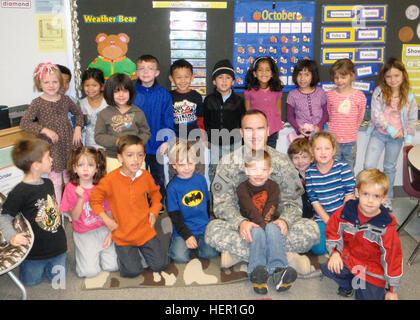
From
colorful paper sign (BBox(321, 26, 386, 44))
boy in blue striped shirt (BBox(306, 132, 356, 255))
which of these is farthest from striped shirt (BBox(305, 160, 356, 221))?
colorful paper sign (BBox(321, 26, 386, 44))

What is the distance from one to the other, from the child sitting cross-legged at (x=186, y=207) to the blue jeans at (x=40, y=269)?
0.83 meters

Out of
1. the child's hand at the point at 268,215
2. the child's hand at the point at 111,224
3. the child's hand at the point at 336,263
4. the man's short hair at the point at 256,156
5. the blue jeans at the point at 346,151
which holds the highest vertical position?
the man's short hair at the point at 256,156

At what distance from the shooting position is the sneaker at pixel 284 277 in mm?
2559

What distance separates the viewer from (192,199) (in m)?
3.10

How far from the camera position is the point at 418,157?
306cm

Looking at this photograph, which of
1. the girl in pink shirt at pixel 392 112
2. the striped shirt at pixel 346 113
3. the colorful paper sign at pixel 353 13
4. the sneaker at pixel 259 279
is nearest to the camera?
the sneaker at pixel 259 279

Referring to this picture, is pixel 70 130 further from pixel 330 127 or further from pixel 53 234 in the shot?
pixel 330 127

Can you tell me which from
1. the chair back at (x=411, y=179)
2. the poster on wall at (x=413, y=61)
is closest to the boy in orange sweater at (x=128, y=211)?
the chair back at (x=411, y=179)

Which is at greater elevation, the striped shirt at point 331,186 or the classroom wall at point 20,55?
the classroom wall at point 20,55

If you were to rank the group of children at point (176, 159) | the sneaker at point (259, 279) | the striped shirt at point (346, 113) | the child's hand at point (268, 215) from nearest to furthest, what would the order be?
the sneaker at point (259, 279)
the group of children at point (176, 159)
the child's hand at point (268, 215)
the striped shirt at point (346, 113)

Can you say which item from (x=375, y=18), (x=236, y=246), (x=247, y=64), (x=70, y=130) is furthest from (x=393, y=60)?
(x=70, y=130)

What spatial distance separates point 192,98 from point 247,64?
81 cm

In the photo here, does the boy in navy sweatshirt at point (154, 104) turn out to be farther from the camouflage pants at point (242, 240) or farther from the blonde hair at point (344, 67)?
the blonde hair at point (344, 67)

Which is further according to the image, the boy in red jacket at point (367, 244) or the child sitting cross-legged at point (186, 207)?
the child sitting cross-legged at point (186, 207)
